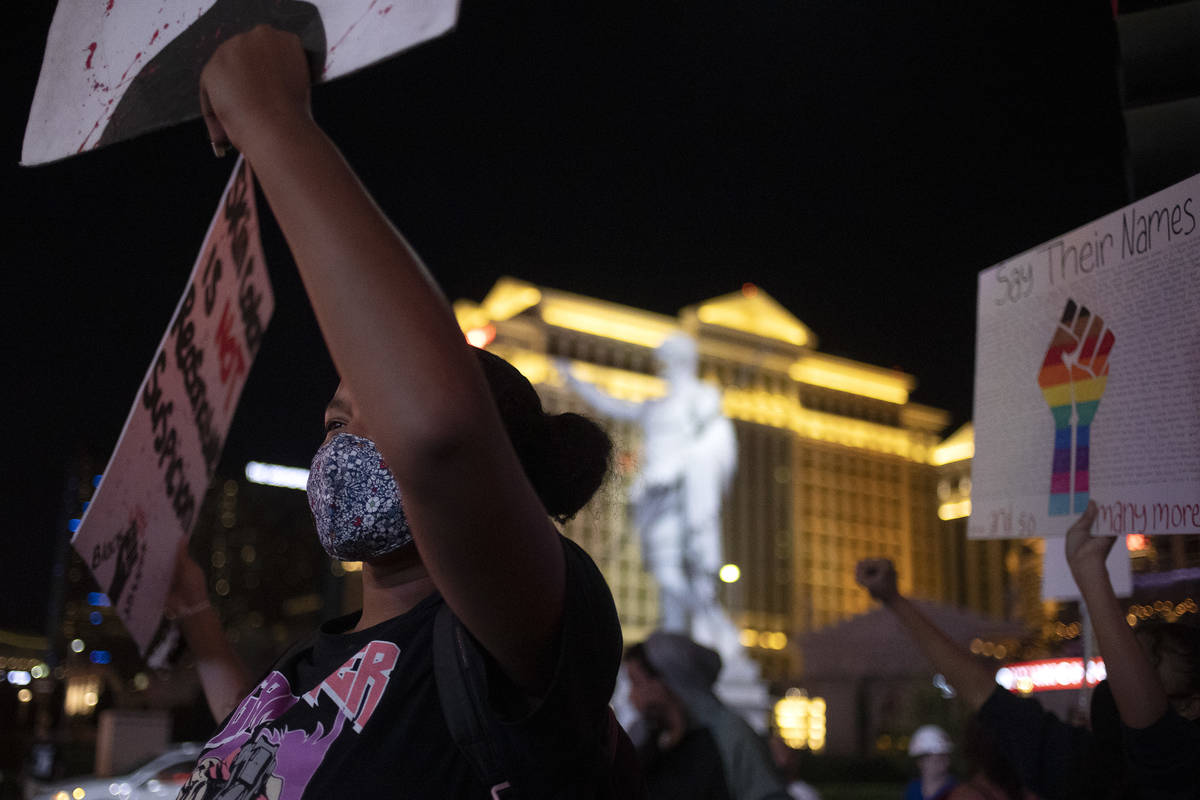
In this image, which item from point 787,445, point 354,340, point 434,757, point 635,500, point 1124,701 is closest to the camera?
point 354,340

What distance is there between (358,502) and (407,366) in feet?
1.48

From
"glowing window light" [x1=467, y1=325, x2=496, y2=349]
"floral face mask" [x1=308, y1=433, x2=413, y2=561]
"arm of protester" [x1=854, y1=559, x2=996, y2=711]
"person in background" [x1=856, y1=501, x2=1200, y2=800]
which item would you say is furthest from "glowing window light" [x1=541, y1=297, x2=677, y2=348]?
"floral face mask" [x1=308, y1=433, x2=413, y2=561]

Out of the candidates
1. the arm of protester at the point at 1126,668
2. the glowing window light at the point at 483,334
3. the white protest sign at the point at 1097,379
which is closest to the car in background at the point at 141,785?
the white protest sign at the point at 1097,379

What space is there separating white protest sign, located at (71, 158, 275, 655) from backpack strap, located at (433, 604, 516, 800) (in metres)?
1.13

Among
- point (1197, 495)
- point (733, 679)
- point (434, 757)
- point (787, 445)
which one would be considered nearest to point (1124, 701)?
point (1197, 495)

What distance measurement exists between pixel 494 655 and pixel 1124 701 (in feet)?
5.11

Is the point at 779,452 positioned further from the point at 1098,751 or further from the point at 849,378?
the point at 1098,751

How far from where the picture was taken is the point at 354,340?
2.87 feet

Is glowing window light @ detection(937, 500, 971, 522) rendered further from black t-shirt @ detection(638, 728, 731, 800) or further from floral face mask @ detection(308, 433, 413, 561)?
floral face mask @ detection(308, 433, 413, 561)

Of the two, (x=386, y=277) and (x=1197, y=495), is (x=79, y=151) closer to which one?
(x=386, y=277)

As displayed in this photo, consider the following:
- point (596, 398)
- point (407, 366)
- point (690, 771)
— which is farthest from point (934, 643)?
point (596, 398)

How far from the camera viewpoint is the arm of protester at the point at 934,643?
2.72m

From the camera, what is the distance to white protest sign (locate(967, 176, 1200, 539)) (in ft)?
8.38

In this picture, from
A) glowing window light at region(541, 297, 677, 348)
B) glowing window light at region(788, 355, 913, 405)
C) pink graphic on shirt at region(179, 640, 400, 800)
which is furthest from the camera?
glowing window light at region(788, 355, 913, 405)
